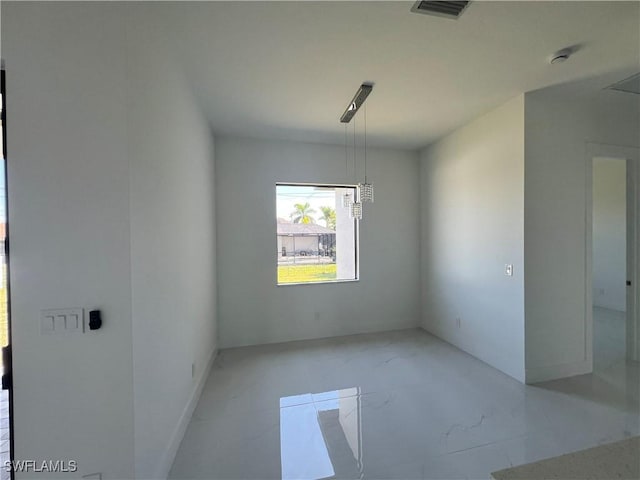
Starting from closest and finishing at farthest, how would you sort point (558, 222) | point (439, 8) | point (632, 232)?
1. point (439, 8)
2. point (558, 222)
3. point (632, 232)

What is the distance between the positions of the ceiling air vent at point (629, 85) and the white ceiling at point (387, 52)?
200mm

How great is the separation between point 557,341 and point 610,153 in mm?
2101

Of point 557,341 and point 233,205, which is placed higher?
point 233,205

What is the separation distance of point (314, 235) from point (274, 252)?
2.22 feet

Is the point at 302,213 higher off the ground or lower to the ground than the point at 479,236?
higher

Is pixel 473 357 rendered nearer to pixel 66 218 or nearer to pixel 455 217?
pixel 455 217

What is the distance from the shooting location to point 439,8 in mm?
1520

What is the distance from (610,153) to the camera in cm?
281

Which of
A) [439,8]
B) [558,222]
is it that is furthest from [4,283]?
[558,222]

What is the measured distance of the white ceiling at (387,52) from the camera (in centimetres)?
157

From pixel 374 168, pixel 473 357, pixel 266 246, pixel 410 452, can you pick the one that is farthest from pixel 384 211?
pixel 410 452

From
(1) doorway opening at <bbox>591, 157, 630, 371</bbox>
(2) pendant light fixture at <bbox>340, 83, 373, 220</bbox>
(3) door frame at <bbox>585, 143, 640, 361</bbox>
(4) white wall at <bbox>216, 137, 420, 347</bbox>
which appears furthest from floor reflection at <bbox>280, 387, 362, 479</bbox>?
(1) doorway opening at <bbox>591, 157, 630, 371</bbox>

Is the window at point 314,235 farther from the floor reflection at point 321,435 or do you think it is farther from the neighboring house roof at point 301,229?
the floor reflection at point 321,435

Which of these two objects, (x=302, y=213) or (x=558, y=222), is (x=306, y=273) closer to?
(x=302, y=213)
